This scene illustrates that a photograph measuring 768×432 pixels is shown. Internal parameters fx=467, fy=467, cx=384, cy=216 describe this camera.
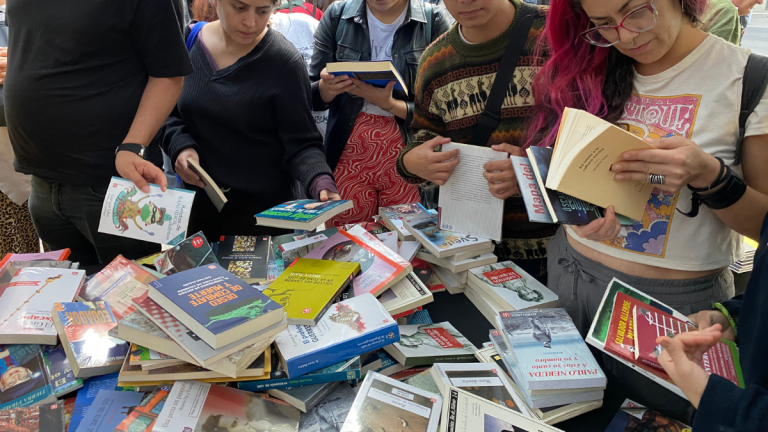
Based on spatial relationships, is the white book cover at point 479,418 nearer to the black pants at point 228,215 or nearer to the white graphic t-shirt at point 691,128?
the white graphic t-shirt at point 691,128

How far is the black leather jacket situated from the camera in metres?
2.35

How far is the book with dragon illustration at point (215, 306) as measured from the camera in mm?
1017

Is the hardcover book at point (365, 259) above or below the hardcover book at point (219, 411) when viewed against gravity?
above

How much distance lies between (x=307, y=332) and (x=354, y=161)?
1.32 m

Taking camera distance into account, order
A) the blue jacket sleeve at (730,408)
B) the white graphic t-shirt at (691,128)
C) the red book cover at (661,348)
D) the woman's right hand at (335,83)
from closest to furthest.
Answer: the blue jacket sleeve at (730,408), the red book cover at (661,348), the white graphic t-shirt at (691,128), the woman's right hand at (335,83)

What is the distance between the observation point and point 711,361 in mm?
968

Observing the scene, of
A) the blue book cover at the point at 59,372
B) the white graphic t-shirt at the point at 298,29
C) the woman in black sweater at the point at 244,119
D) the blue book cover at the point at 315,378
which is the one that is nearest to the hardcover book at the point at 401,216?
the woman in black sweater at the point at 244,119

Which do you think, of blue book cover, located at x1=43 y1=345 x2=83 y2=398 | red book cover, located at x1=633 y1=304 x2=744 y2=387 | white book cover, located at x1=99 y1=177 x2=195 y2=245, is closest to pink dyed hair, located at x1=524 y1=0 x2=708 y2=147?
red book cover, located at x1=633 y1=304 x2=744 y2=387

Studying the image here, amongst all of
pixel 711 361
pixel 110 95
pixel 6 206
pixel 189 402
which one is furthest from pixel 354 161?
pixel 6 206

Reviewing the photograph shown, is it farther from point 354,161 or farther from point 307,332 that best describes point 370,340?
point 354,161

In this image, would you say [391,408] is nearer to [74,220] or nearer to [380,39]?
[74,220]

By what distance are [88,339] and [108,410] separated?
22 cm

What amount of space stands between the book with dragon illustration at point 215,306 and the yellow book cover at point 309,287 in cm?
14

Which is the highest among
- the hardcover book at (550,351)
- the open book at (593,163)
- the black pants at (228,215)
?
the open book at (593,163)
